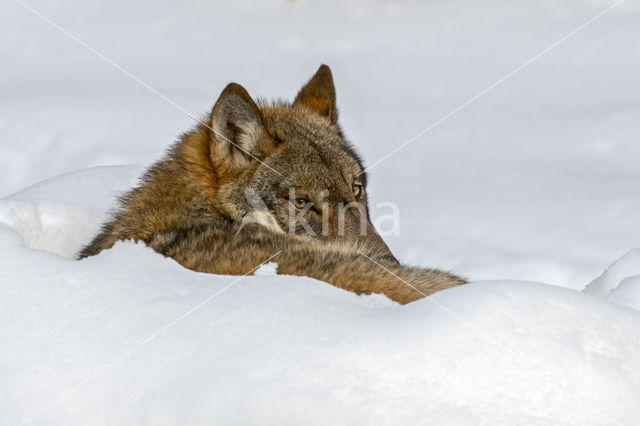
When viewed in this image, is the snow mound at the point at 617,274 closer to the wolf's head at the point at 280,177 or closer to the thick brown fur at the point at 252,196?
the thick brown fur at the point at 252,196

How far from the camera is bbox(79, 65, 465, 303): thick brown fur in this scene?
4.24m

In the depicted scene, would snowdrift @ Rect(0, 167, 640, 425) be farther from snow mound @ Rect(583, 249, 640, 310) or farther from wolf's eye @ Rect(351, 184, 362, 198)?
wolf's eye @ Rect(351, 184, 362, 198)

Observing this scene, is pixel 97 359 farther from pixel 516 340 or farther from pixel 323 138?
pixel 323 138

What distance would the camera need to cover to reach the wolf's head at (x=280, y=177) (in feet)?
15.6

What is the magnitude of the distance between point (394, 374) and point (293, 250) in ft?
4.77

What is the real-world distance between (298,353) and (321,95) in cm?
362

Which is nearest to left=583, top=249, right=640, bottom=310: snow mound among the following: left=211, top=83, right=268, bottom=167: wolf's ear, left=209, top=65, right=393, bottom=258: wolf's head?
left=209, top=65, right=393, bottom=258: wolf's head

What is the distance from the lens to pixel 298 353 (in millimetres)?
2721

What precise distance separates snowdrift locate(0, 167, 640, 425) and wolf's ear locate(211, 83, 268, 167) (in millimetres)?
1654

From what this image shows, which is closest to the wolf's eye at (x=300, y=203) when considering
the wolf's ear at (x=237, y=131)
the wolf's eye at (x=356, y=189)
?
the wolf's ear at (x=237, y=131)

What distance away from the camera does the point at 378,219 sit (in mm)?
6375

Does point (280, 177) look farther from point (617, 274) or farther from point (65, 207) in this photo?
point (617, 274)

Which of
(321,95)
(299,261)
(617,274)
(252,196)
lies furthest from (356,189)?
(617,274)

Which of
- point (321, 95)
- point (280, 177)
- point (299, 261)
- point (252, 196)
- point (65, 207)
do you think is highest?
point (321, 95)
